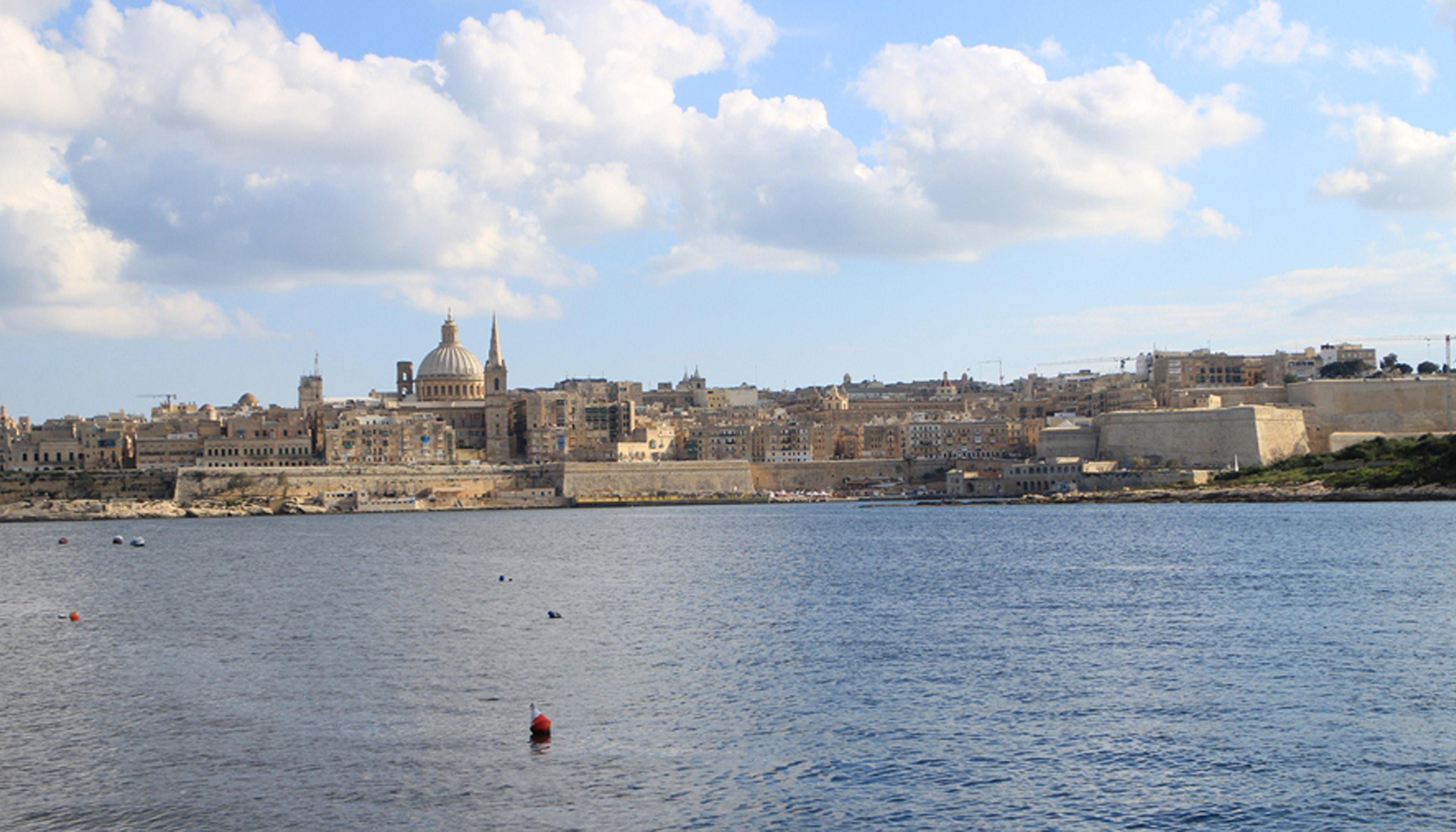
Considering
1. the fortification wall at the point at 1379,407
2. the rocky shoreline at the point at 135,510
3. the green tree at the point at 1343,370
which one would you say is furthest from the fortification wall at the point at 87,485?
the green tree at the point at 1343,370

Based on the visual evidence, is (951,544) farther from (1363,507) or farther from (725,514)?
(725,514)

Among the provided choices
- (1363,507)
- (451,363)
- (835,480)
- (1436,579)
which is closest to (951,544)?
(1436,579)

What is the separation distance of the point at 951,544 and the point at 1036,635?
17779mm

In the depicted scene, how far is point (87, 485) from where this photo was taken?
6341 centimetres

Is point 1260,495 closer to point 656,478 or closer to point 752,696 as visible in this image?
point 656,478

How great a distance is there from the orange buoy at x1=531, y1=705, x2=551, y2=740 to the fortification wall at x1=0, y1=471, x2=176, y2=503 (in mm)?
55795

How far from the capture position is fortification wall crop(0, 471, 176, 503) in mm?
62188

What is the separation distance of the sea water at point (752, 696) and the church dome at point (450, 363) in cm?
6103

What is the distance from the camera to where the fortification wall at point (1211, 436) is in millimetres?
61000

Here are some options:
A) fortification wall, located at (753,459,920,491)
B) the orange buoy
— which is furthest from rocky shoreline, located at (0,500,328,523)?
the orange buoy

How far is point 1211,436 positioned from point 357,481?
37377 mm

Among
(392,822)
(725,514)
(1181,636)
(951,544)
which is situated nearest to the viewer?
(392,822)

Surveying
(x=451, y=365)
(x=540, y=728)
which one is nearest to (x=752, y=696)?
(x=540, y=728)

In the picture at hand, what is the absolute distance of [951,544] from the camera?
36031 mm
